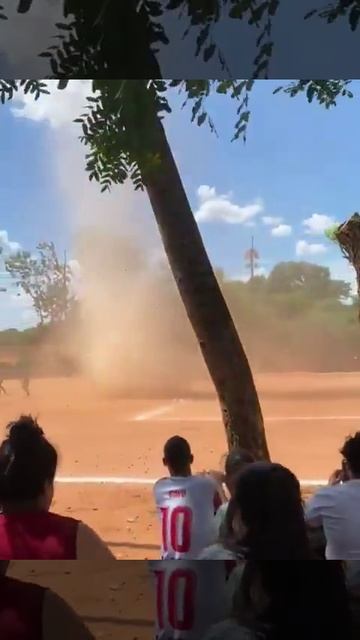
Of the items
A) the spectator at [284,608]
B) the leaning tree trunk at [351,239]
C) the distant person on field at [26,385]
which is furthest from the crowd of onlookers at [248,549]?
the distant person on field at [26,385]

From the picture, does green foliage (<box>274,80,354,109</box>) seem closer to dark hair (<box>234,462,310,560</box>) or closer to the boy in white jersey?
the boy in white jersey

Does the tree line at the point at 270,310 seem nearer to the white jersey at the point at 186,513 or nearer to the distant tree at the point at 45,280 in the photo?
the distant tree at the point at 45,280

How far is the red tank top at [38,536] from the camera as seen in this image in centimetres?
132

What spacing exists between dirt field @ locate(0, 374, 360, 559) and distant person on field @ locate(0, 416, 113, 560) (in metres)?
1.83

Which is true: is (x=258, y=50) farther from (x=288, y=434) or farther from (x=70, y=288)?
(x=288, y=434)

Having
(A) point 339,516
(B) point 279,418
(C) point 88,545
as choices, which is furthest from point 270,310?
(C) point 88,545

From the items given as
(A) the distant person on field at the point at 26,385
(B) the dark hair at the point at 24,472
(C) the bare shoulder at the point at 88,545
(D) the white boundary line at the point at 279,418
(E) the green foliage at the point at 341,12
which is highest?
(E) the green foliage at the point at 341,12

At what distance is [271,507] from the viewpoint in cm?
119

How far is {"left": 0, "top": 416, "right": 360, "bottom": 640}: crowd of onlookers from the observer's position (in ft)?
3.69

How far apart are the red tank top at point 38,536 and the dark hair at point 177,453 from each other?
84cm

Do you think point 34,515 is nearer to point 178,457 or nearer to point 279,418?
point 178,457

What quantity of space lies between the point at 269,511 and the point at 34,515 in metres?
0.39

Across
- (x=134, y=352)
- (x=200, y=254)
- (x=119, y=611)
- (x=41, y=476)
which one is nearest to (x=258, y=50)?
(x=200, y=254)

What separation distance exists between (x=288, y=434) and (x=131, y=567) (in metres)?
2.26
